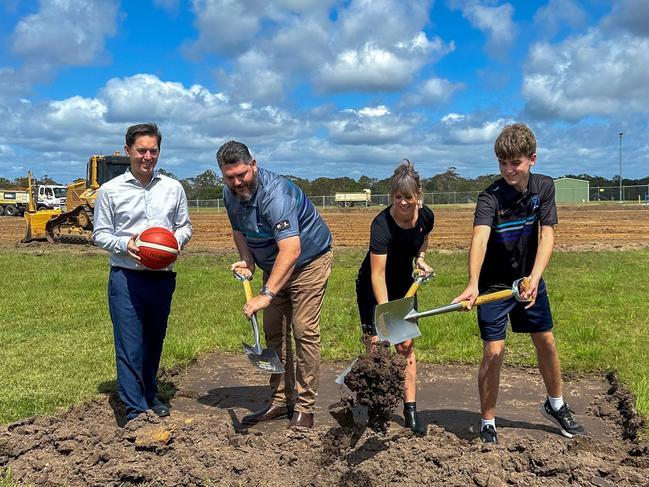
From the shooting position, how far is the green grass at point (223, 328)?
6.36 m

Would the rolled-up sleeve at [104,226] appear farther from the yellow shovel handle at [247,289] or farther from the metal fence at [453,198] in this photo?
the metal fence at [453,198]

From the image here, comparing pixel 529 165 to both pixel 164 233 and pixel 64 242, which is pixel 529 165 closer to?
pixel 164 233

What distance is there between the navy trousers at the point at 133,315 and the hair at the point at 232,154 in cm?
122

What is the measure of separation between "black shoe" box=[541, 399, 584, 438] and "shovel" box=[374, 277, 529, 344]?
1.18 metres

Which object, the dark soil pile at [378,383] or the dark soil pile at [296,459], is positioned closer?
the dark soil pile at [296,459]

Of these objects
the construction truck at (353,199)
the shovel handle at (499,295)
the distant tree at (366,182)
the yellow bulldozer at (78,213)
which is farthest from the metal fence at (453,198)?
the shovel handle at (499,295)

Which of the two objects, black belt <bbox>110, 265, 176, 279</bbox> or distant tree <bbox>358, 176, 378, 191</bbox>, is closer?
black belt <bbox>110, 265, 176, 279</bbox>

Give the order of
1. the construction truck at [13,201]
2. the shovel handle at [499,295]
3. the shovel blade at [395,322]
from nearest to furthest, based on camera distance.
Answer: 1. the shovel handle at [499,295]
2. the shovel blade at [395,322]
3. the construction truck at [13,201]

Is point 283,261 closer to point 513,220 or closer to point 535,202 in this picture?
point 513,220

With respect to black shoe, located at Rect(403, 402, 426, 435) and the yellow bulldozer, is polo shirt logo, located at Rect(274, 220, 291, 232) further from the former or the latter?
the yellow bulldozer

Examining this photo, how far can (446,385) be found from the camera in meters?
6.36

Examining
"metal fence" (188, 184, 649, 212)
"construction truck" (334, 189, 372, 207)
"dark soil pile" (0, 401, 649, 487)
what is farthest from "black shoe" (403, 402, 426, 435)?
"construction truck" (334, 189, 372, 207)

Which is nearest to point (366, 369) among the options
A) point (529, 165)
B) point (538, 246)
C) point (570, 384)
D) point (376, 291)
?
point (376, 291)

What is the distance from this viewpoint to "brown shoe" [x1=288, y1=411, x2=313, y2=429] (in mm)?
5031
